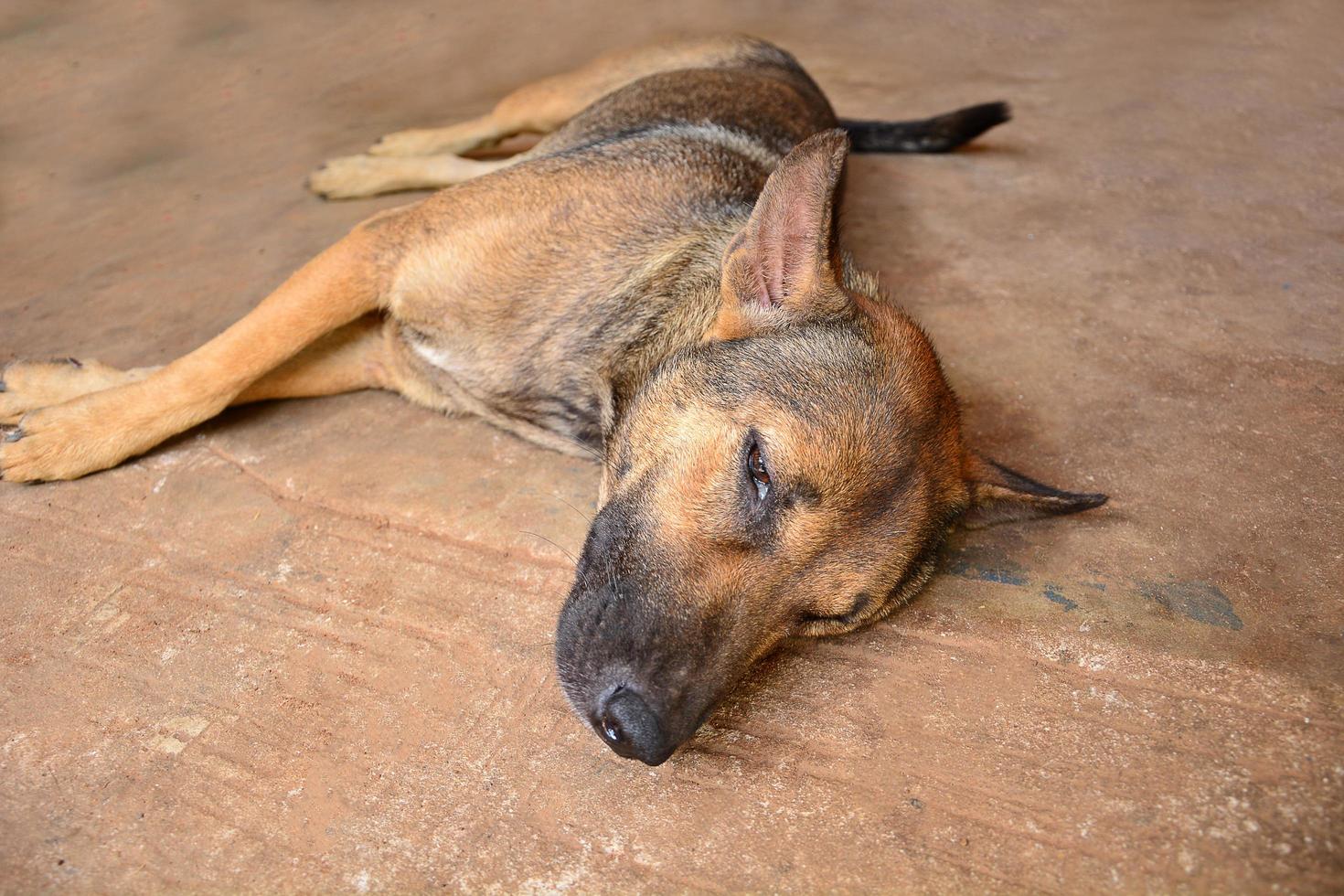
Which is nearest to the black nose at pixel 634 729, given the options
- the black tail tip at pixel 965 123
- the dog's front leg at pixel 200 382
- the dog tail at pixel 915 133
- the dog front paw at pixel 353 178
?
the dog's front leg at pixel 200 382

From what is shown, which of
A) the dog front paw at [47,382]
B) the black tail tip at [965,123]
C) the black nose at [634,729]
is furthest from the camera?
the black tail tip at [965,123]

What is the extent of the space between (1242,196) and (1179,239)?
0.82m

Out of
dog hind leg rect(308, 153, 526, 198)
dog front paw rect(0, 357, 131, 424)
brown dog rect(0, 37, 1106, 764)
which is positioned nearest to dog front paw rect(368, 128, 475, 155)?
dog hind leg rect(308, 153, 526, 198)

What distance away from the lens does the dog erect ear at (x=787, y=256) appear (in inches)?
135

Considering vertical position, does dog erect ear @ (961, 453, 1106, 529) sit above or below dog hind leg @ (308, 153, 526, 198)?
below

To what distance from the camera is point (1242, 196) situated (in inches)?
255

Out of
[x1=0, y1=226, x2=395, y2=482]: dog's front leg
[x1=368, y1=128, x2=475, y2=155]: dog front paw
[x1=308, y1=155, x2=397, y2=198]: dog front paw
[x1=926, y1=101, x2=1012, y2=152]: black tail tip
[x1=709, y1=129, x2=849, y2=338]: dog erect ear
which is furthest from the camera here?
[x1=368, y1=128, x2=475, y2=155]: dog front paw

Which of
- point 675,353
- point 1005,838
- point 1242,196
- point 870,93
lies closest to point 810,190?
point 675,353

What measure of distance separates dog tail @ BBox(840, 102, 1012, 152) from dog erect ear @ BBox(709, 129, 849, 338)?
392 centimetres

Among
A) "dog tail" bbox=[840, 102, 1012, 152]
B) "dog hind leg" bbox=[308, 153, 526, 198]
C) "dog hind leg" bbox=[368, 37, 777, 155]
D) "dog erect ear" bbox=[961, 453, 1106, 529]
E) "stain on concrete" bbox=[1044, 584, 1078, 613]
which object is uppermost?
"dog hind leg" bbox=[368, 37, 777, 155]

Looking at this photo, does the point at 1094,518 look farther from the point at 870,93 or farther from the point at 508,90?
the point at 508,90

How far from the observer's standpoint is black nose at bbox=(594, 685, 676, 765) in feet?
9.45

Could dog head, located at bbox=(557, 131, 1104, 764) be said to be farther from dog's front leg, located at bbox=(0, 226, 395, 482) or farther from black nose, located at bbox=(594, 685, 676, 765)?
dog's front leg, located at bbox=(0, 226, 395, 482)

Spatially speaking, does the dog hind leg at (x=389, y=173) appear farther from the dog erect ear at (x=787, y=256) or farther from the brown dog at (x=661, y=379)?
the dog erect ear at (x=787, y=256)
